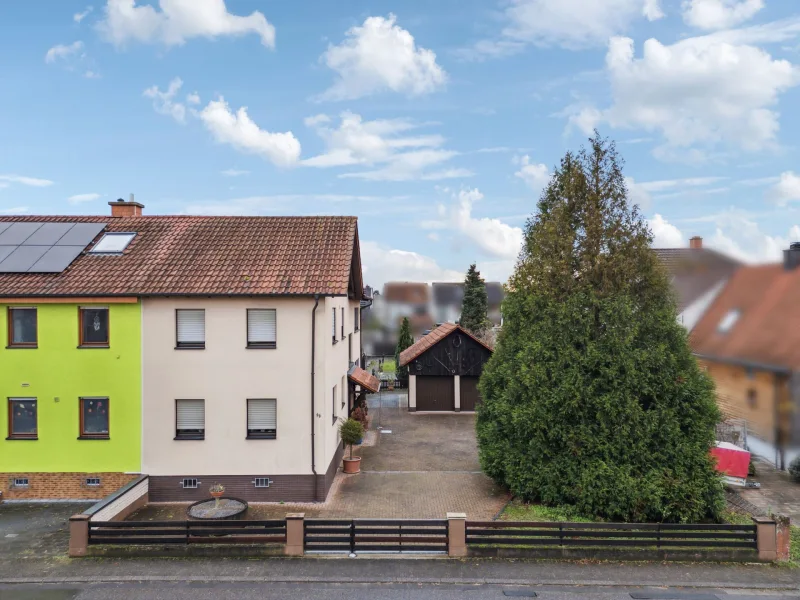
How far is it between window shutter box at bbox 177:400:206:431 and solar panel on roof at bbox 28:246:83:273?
5.28 m

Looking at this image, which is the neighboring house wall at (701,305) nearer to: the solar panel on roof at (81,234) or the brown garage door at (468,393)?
the solar panel on roof at (81,234)

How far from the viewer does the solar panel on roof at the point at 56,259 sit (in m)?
14.9

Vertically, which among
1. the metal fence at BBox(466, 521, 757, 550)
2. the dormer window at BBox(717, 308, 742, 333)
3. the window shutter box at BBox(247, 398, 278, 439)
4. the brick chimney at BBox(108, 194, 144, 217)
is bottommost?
the metal fence at BBox(466, 521, 757, 550)

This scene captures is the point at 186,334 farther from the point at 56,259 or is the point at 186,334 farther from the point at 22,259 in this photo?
the point at 22,259

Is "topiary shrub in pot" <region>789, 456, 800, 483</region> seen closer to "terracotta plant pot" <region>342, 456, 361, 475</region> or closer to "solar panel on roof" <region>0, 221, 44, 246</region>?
"terracotta plant pot" <region>342, 456, 361, 475</region>

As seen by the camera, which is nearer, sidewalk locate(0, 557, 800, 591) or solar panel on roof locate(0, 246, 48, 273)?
sidewalk locate(0, 557, 800, 591)

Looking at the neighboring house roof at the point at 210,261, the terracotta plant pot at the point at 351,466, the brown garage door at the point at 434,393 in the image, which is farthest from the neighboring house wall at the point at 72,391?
the brown garage door at the point at 434,393

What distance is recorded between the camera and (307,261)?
15.3 m

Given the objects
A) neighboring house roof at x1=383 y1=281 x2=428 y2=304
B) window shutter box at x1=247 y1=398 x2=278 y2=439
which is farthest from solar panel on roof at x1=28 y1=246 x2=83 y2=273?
neighboring house roof at x1=383 y1=281 x2=428 y2=304

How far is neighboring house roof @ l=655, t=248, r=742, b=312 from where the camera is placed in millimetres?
4391

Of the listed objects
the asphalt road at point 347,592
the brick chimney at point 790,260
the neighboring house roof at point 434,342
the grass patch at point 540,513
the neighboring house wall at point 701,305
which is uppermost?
the brick chimney at point 790,260

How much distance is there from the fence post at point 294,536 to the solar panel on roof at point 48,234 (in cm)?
1173

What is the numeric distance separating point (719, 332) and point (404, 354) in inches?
1005

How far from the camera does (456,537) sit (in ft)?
37.0
